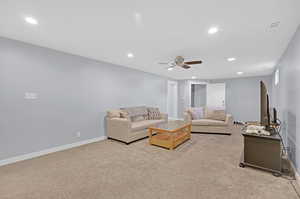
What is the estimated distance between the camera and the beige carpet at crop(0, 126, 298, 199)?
1.72 m

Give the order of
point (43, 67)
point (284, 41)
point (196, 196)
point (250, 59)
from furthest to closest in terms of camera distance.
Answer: point (250, 59) → point (43, 67) → point (284, 41) → point (196, 196)

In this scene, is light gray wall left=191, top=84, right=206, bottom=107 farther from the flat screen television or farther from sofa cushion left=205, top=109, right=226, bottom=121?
the flat screen television

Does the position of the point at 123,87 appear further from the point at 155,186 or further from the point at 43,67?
the point at 155,186

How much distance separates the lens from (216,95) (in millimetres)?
7316

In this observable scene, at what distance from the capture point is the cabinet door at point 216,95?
23.6ft

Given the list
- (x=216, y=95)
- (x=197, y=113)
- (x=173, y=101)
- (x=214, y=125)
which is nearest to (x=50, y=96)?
(x=197, y=113)

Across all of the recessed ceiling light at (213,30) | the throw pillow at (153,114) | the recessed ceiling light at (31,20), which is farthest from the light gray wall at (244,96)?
the recessed ceiling light at (31,20)

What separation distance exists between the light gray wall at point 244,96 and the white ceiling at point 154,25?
3625mm

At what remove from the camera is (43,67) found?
3.01 metres

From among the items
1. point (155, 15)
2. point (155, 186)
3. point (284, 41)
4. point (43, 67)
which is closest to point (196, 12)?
point (155, 15)

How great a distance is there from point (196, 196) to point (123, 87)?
3.89 metres

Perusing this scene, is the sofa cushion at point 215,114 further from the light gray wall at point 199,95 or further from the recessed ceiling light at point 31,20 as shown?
the recessed ceiling light at point 31,20

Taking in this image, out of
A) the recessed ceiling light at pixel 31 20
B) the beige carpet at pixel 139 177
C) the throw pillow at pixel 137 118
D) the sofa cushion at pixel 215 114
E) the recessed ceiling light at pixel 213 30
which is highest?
the recessed ceiling light at pixel 213 30

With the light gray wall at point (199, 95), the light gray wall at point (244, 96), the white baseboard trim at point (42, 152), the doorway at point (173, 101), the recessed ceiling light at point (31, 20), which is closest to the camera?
the recessed ceiling light at point (31, 20)
